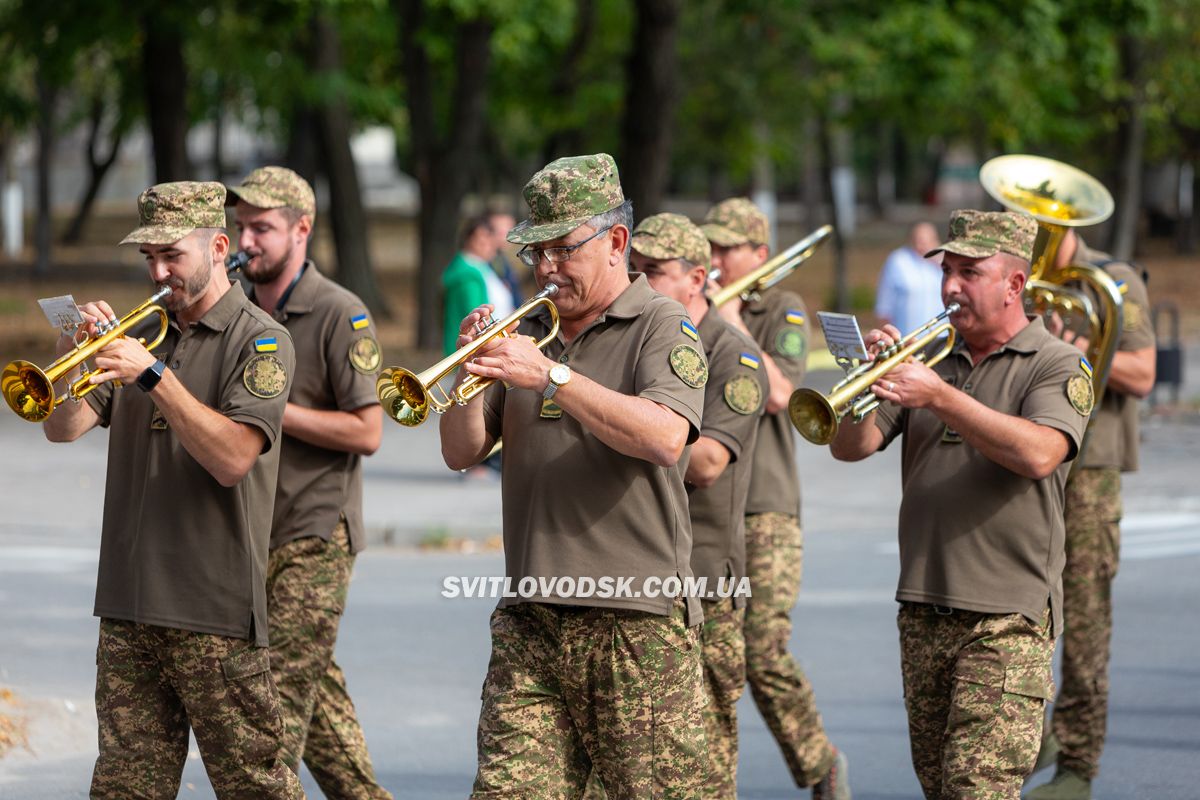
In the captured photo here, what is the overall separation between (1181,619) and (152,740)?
6.65 meters

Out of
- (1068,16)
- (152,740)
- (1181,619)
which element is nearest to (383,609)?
(1181,619)

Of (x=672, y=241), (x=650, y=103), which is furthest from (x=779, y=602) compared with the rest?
(x=650, y=103)

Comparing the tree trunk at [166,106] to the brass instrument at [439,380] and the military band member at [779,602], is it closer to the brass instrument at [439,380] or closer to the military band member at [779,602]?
the military band member at [779,602]

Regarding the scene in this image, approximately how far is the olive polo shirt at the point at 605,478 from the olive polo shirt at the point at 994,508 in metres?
1.00

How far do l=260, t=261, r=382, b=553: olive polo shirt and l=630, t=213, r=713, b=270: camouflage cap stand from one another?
92cm

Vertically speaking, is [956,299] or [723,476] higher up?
[956,299]

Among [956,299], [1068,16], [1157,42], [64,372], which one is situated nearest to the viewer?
[64,372]

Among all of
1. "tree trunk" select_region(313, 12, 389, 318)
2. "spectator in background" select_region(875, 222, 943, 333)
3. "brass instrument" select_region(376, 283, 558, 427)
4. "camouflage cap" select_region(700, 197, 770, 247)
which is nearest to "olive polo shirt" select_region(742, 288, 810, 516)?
"camouflage cap" select_region(700, 197, 770, 247)

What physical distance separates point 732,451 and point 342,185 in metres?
20.6

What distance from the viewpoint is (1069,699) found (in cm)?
697

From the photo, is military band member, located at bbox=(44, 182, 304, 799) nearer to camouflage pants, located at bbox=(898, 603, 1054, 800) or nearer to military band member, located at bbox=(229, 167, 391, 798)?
military band member, located at bbox=(229, 167, 391, 798)

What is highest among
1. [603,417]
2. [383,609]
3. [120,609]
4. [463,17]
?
[463,17]

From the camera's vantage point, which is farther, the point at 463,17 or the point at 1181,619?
the point at 463,17

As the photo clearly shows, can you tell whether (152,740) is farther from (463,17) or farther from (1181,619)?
(463,17)
